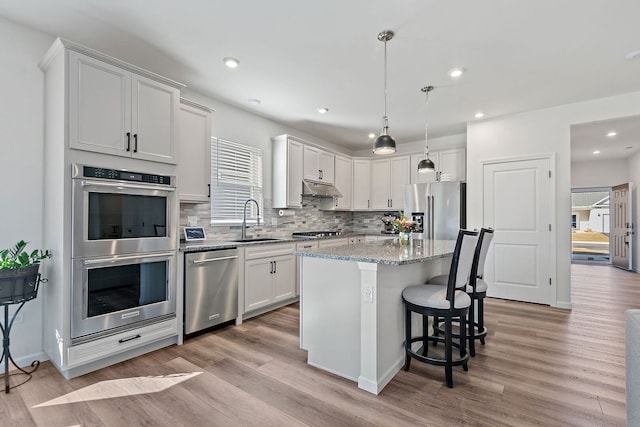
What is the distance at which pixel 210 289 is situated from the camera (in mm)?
3111

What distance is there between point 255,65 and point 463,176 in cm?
387

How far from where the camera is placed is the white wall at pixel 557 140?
3.89 metres

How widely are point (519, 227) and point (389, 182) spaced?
236 cm

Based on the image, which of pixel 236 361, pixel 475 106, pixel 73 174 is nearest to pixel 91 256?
pixel 73 174

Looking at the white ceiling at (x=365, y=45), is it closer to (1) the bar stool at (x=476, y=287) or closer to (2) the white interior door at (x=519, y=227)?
(2) the white interior door at (x=519, y=227)

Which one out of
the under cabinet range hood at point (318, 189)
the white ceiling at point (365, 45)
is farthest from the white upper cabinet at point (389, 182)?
the white ceiling at point (365, 45)

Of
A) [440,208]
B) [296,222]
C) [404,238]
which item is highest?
[440,208]

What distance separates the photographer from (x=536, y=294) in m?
4.27

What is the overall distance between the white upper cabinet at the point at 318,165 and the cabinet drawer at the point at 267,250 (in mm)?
1384

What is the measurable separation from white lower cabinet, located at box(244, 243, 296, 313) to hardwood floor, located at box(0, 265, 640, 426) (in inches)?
25.7

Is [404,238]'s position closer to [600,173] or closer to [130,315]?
[130,315]

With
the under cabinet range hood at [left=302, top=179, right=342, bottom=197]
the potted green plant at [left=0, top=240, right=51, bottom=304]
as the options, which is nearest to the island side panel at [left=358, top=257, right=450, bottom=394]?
the potted green plant at [left=0, top=240, right=51, bottom=304]

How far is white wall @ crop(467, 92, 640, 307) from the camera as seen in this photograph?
389 cm

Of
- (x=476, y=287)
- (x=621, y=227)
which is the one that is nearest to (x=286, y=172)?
(x=476, y=287)
